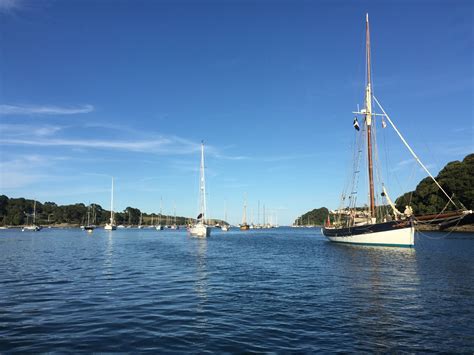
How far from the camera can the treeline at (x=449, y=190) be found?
128625 millimetres

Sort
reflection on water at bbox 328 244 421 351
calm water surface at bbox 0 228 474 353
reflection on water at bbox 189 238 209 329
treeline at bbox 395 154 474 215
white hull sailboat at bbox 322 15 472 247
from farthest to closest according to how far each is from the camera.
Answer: treeline at bbox 395 154 474 215 < white hull sailboat at bbox 322 15 472 247 < reflection on water at bbox 189 238 209 329 < reflection on water at bbox 328 244 421 351 < calm water surface at bbox 0 228 474 353

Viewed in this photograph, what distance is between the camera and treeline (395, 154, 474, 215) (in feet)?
422

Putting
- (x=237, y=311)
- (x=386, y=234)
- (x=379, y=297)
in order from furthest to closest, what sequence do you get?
(x=386, y=234) → (x=379, y=297) → (x=237, y=311)

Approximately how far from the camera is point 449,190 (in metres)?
136

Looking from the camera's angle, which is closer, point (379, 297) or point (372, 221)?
point (379, 297)

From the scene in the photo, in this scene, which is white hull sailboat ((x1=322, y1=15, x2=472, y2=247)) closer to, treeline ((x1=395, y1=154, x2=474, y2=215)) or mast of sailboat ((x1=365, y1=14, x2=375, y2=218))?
mast of sailboat ((x1=365, y1=14, x2=375, y2=218))

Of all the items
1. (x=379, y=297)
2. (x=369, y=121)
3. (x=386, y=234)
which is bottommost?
(x=379, y=297)

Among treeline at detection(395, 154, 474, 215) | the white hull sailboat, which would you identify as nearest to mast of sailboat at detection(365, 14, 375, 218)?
the white hull sailboat

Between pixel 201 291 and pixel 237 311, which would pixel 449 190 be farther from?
pixel 237 311

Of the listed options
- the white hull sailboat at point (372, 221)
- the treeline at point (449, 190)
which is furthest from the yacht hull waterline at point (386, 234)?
the treeline at point (449, 190)

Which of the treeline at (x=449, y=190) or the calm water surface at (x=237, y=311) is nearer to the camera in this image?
the calm water surface at (x=237, y=311)

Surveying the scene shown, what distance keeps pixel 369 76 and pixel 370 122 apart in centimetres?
929

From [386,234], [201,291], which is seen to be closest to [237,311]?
[201,291]

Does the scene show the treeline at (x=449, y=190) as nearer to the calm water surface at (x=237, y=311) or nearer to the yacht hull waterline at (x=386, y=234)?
the yacht hull waterline at (x=386, y=234)
